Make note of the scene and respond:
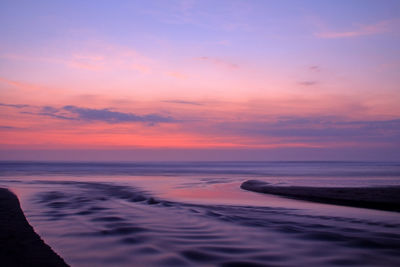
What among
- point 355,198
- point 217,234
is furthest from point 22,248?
point 355,198

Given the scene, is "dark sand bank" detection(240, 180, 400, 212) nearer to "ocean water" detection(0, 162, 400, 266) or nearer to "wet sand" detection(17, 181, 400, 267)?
"ocean water" detection(0, 162, 400, 266)

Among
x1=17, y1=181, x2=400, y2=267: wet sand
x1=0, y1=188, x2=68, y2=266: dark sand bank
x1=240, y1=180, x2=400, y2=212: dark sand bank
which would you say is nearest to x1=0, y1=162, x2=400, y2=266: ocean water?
x1=17, y1=181, x2=400, y2=267: wet sand

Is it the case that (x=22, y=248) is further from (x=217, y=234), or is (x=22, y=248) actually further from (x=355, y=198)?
(x=355, y=198)

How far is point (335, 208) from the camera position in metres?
17.0

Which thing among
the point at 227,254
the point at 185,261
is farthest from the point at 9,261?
the point at 227,254

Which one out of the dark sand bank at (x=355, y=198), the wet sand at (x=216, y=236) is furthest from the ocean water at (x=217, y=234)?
the dark sand bank at (x=355, y=198)

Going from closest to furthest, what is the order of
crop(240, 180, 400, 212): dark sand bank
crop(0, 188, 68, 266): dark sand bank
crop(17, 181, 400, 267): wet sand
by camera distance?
1. crop(0, 188, 68, 266): dark sand bank
2. crop(17, 181, 400, 267): wet sand
3. crop(240, 180, 400, 212): dark sand bank

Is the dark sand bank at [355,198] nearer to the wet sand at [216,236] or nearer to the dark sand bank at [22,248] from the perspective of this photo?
the wet sand at [216,236]

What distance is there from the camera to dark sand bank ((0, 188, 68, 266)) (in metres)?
7.21

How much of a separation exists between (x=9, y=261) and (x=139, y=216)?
7.36 meters

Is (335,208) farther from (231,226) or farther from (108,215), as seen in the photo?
(108,215)

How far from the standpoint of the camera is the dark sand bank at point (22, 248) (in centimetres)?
721

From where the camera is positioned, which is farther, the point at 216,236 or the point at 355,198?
the point at 355,198

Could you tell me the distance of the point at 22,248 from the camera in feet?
27.2
